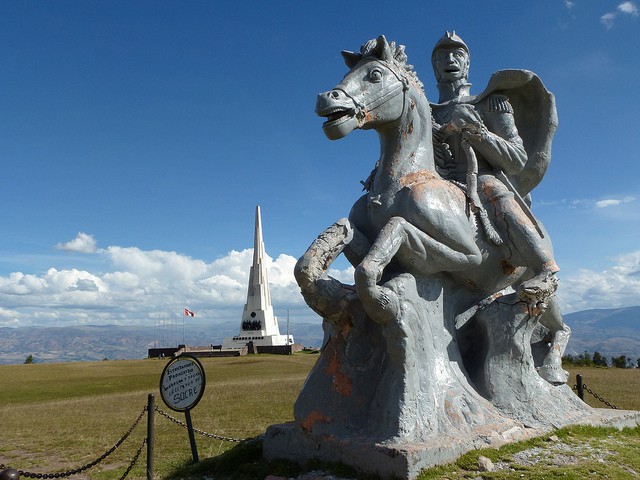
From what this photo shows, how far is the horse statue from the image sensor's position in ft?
14.4

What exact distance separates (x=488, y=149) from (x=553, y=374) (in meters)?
2.37

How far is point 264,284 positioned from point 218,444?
45061 millimetres

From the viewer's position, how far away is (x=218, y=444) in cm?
884

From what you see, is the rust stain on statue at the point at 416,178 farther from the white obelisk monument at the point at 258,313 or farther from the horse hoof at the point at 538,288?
the white obelisk monument at the point at 258,313

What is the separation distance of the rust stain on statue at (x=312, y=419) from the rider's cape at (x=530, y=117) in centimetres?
340

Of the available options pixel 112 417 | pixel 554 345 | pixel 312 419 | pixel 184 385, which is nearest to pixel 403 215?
pixel 312 419

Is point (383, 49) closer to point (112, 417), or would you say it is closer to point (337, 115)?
point (337, 115)

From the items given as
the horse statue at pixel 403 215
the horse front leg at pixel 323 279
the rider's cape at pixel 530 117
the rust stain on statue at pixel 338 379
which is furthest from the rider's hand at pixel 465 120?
the rust stain on statue at pixel 338 379

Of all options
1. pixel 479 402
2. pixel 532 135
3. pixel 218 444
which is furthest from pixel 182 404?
pixel 532 135

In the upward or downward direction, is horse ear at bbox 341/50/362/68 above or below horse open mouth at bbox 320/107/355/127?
above

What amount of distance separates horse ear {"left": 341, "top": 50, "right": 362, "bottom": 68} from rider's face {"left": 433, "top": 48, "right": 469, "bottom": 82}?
5.59 feet

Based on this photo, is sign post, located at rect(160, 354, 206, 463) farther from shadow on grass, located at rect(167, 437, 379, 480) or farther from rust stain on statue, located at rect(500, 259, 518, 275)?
rust stain on statue, located at rect(500, 259, 518, 275)

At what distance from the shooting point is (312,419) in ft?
14.7

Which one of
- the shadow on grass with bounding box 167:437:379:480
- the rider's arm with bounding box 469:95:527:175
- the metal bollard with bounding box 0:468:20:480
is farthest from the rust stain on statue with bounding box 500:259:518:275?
the metal bollard with bounding box 0:468:20:480
